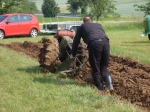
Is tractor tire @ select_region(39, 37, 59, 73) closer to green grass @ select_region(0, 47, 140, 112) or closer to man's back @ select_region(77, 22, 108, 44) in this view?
green grass @ select_region(0, 47, 140, 112)

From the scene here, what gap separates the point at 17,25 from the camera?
23422 mm

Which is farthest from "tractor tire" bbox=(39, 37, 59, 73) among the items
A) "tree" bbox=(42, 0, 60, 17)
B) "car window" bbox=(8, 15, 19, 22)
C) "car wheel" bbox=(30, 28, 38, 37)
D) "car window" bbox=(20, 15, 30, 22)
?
"tree" bbox=(42, 0, 60, 17)

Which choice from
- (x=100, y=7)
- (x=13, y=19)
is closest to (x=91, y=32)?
(x=13, y=19)

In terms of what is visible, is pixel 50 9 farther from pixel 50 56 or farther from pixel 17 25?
pixel 50 56

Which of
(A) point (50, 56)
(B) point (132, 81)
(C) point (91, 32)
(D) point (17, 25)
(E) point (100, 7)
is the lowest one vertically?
(D) point (17, 25)

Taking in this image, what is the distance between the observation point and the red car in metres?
23.0

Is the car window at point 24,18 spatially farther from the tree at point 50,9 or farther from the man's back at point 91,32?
the tree at point 50,9

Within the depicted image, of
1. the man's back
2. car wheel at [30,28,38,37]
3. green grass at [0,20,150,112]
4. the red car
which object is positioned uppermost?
the man's back

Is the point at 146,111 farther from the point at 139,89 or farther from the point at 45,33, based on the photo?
the point at 45,33

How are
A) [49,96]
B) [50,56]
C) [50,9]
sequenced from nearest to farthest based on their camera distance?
[49,96], [50,56], [50,9]

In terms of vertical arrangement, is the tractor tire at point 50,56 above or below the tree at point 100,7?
above

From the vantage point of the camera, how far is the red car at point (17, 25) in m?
23.0

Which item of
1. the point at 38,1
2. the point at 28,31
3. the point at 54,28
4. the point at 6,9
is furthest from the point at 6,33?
the point at 38,1

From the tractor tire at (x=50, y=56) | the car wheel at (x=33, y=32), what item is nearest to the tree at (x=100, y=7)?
the car wheel at (x=33, y=32)
